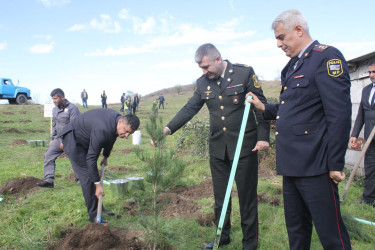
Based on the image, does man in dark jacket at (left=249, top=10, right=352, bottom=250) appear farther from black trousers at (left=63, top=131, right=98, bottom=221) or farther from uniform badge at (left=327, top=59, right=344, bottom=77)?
black trousers at (left=63, top=131, right=98, bottom=221)

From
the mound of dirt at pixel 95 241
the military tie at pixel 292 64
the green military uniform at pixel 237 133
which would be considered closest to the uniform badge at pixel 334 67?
the military tie at pixel 292 64

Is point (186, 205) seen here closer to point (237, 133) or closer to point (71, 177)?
point (237, 133)

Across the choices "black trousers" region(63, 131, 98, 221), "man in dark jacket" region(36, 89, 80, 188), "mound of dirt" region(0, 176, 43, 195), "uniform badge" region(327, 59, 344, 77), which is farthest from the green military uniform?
"mound of dirt" region(0, 176, 43, 195)

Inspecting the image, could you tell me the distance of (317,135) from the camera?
214cm

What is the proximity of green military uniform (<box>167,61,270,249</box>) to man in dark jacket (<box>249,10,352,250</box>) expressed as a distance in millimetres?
798

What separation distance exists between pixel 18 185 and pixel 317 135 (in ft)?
18.2

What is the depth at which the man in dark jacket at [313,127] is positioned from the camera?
2029 mm

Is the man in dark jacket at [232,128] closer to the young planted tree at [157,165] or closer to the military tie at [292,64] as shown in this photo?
the young planted tree at [157,165]

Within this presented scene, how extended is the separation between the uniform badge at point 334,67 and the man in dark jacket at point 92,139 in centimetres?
236

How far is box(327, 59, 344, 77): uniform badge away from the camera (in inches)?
80.2

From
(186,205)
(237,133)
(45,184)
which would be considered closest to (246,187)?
(237,133)

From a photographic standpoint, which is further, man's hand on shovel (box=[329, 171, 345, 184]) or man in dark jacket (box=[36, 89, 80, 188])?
man in dark jacket (box=[36, 89, 80, 188])

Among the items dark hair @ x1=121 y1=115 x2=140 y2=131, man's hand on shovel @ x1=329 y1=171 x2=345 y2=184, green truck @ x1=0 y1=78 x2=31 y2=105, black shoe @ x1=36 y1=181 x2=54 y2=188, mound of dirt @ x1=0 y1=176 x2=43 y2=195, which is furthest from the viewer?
green truck @ x1=0 y1=78 x2=31 y2=105

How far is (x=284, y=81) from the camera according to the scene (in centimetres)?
244
